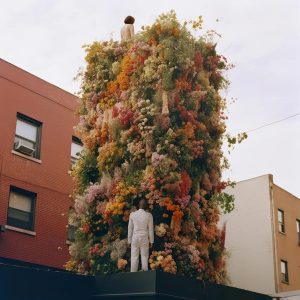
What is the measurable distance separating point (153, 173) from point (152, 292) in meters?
3.27

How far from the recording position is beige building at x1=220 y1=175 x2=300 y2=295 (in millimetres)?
32344

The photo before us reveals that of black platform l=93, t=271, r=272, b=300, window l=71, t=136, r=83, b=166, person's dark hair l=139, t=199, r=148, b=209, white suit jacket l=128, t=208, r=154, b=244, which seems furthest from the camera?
window l=71, t=136, r=83, b=166

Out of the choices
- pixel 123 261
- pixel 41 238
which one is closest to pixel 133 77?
pixel 123 261

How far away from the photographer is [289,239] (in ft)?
111

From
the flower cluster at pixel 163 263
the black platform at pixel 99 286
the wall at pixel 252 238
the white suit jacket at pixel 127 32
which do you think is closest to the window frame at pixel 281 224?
the wall at pixel 252 238

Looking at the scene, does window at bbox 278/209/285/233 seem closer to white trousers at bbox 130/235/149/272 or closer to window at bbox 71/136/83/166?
window at bbox 71/136/83/166

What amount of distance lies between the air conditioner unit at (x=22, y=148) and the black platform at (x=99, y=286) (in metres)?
8.26

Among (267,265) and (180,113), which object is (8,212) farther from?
(267,265)

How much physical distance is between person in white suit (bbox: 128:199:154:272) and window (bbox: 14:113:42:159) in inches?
332

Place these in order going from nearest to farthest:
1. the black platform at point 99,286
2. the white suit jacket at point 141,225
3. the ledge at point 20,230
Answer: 1. the black platform at point 99,286
2. the white suit jacket at point 141,225
3. the ledge at point 20,230

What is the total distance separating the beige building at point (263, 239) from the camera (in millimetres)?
32344

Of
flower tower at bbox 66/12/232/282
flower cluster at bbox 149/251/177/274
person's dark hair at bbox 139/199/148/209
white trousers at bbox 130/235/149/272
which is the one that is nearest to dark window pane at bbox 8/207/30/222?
flower tower at bbox 66/12/232/282

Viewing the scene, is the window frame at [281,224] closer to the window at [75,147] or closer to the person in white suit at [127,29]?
the window at [75,147]

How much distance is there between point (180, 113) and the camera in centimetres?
1623
